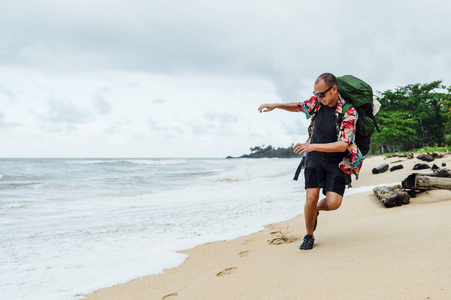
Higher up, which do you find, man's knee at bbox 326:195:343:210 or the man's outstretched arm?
the man's outstretched arm

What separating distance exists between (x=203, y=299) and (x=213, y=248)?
183 cm

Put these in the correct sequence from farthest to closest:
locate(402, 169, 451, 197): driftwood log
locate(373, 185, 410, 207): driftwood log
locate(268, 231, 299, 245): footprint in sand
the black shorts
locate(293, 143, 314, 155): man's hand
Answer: locate(373, 185, 410, 207): driftwood log, locate(402, 169, 451, 197): driftwood log, locate(268, 231, 299, 245): footprint in sand, the black shorts, locate(293, 143, 314, 155): man's hand

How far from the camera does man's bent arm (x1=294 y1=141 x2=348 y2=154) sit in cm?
269

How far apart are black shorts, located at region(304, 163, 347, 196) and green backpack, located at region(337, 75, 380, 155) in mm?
346

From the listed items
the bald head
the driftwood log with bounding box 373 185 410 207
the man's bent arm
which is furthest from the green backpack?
the driftwood log with bounding box 373 185 410 207

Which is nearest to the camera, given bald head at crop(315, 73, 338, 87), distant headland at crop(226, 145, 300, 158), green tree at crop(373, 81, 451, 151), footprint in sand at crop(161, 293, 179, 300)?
footprint in sand at crop(161, 293, 179, 300)

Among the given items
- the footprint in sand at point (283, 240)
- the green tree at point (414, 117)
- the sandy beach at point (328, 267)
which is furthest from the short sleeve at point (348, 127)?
the green tree at point (414, 117)

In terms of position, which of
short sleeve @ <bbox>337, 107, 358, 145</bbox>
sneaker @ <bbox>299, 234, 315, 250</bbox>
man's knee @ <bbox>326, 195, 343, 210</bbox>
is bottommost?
sneaker @ <bbox>299, 234, 315, 250</bbox>

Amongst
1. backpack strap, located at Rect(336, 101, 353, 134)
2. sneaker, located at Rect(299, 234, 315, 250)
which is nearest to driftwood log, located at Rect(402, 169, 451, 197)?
sneaker, located at Rect(299, 234, 315, 250)

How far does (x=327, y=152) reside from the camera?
3256mm

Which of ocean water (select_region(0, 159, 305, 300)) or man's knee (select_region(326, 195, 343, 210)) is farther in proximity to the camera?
ocean water (select_region(0, 159, 305, 300))

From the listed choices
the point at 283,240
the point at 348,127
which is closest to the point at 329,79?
the point at 348,127

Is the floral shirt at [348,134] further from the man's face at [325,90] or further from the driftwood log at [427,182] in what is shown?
the driftwood log at [427,182]

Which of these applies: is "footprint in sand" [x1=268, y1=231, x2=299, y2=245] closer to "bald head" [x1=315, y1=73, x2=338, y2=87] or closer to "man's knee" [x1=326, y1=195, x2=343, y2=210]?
"man's knee" [x1=326, y1=195, x2=343, y2=210]
